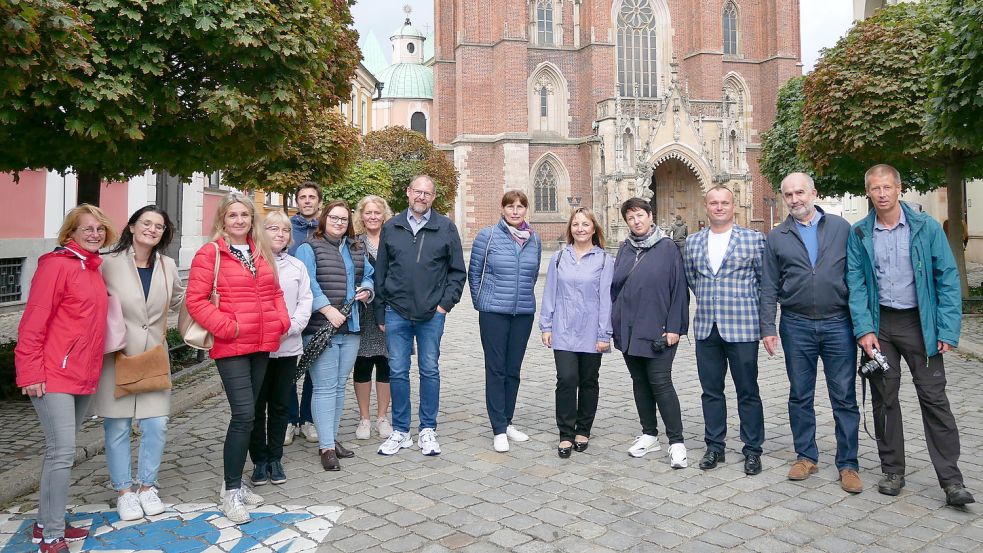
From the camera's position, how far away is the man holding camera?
14.7 ft

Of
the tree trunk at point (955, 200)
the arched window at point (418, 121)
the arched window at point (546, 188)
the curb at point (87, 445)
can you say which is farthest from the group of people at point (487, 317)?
the arched window at point (418, 121)

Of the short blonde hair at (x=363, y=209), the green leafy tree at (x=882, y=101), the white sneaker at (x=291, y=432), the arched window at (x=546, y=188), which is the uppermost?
the arched window at (x=546, y=188)

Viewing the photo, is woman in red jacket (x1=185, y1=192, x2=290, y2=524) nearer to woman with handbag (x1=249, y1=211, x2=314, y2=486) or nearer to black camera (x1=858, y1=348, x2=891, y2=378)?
woman with handbag (x1=249, y1=211, x2=314, y2=486)

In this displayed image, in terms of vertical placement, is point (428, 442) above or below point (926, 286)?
below

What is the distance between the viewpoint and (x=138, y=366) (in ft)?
14.3

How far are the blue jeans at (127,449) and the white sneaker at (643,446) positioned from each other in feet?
10.6

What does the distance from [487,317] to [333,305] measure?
1.19 metres

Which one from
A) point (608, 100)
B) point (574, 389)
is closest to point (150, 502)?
point (574, 389)

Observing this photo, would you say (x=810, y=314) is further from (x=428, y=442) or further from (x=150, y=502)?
(x=150, y=502)

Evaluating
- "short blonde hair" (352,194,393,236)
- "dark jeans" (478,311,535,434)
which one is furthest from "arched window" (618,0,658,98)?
"dark jeans" (478,311,535,434)

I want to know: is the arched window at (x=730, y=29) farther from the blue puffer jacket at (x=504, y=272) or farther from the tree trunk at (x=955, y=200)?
the blue puffer jacket at (x=504, y=272)

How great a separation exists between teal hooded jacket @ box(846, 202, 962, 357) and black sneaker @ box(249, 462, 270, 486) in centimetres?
395

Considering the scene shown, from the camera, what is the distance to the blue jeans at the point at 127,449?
14.4ft

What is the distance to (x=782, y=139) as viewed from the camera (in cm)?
2433
